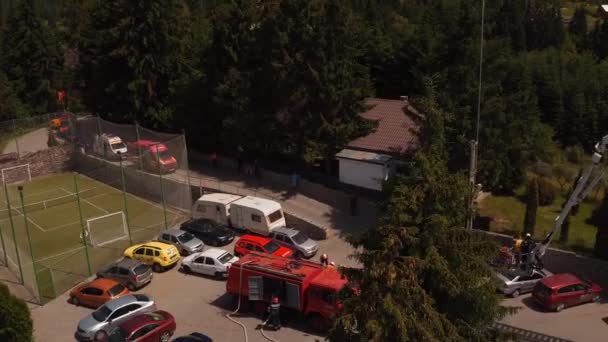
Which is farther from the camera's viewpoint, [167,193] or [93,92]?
[93,92]

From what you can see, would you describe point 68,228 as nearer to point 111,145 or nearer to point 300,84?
point 111,145

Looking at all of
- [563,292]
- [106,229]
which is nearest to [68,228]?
[106,229]

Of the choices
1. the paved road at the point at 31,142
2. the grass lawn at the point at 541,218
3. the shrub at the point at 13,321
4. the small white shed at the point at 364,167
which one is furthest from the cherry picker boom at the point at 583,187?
the paved road at the point at 31,142

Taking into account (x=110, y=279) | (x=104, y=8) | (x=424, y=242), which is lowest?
(x=110, y=279)

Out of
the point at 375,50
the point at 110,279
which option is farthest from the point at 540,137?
the point at 110,279

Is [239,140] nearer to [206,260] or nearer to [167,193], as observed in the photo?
[167,193]

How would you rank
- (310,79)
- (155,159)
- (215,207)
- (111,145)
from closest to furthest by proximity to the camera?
1. (215,207)
2. (310,79)
3. (155,159)
4. (111,145)
